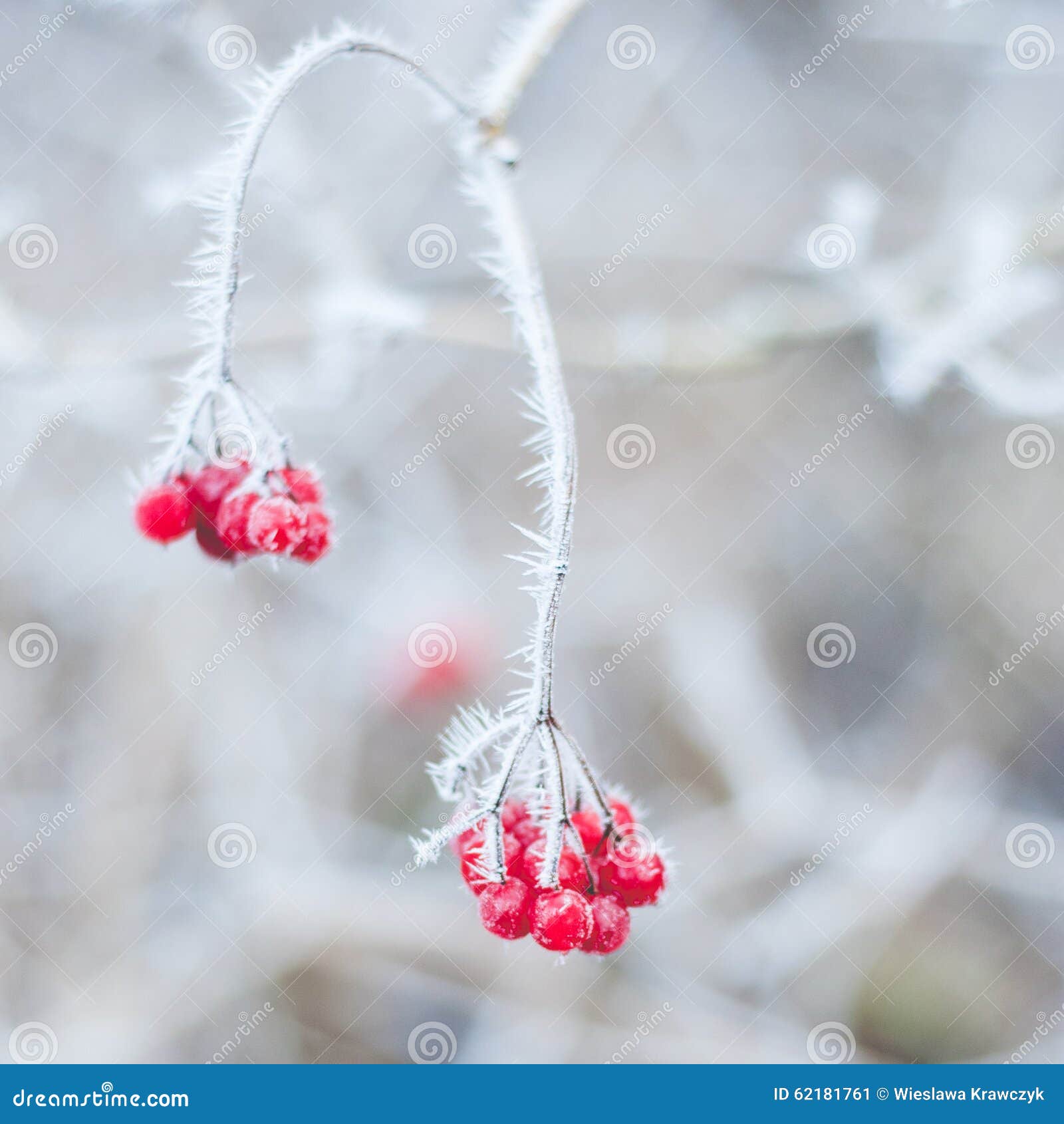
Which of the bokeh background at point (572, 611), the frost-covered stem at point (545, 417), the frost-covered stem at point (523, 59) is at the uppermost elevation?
the frost-covered stem at point (523, 59)

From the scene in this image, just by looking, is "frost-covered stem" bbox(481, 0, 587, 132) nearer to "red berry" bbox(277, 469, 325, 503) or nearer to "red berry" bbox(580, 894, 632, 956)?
"red berry" bbox(277, 469, 325, 503)

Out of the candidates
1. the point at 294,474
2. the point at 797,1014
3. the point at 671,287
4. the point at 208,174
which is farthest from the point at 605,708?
the point at 208,174

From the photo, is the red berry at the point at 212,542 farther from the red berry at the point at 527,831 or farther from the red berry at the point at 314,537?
the red berry at the point at 527,831

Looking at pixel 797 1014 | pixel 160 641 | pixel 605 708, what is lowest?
pixel 160 641

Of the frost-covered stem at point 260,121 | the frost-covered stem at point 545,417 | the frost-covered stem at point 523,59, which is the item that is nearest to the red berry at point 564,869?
the frost-covered stem at point 545,417

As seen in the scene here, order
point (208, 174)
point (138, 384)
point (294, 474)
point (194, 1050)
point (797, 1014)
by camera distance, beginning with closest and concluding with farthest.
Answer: point (208, 174), point (294, 474), point (138, 384), point (797, 1014), point (194, 1050)

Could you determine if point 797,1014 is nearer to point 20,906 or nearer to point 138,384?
point 20,906

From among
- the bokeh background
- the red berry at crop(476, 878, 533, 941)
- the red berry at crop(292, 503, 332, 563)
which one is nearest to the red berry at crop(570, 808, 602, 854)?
the red berry at crop(476, 878, 533, 941)
